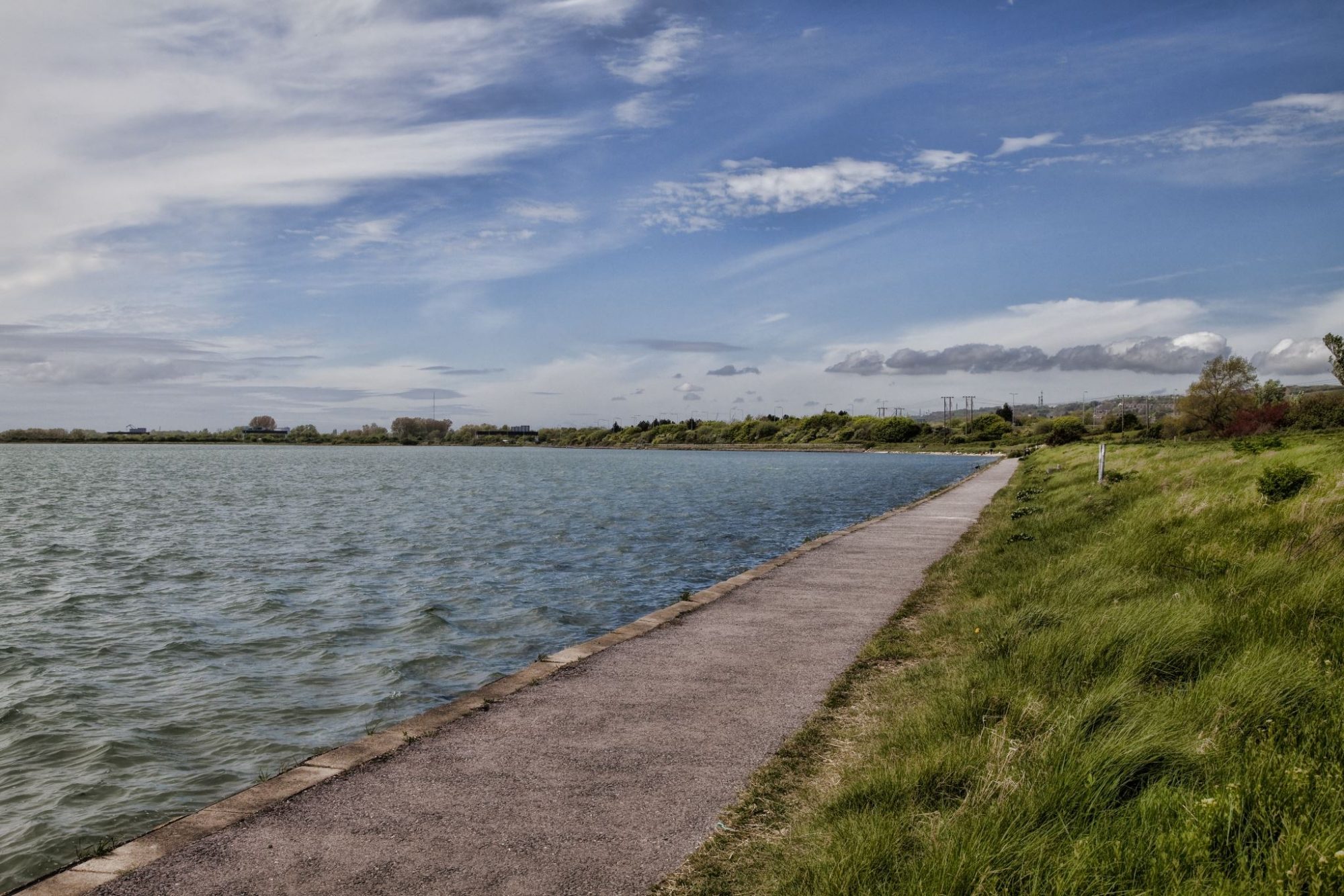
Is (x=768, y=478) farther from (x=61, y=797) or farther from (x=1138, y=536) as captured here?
(x=61, y=797)

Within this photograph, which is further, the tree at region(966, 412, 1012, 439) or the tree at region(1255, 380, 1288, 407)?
the tree at region(966, 412, 1012, 439)

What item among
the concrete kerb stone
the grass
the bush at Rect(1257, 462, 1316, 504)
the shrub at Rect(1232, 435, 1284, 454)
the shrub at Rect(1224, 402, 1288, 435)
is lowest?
the concrete kerb stone

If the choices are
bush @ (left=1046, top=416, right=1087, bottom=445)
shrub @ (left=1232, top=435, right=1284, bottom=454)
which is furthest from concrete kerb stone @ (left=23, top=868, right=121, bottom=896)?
bush @ (left=1046, top=416, right=1087, bottom=445)

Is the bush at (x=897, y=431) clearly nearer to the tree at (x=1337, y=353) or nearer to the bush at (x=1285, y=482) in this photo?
the tree at (x=1337, y=353)

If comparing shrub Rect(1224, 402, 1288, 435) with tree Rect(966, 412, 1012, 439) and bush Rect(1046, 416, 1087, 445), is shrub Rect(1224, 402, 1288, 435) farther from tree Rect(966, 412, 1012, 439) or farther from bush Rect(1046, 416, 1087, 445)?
tree Rect(966, 412, 1012, 439)

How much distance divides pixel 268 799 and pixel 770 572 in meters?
9.10

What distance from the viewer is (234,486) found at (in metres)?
49.7

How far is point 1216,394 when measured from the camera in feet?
219

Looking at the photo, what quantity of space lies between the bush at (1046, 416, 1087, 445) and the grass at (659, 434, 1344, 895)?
9058cm

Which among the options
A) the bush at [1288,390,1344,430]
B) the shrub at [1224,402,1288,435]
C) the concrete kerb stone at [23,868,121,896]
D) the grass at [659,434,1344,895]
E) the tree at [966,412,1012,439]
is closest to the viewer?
the grass at [659,434,1344,895]

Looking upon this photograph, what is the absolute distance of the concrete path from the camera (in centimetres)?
388

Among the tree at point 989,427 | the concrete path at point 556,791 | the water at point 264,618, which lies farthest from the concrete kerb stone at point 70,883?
the tree at point 989,427

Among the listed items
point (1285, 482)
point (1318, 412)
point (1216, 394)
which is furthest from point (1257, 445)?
point (1216, 394)

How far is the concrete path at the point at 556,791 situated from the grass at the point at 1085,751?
33 cm
